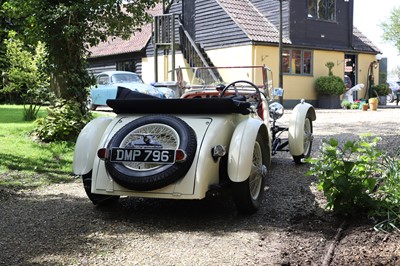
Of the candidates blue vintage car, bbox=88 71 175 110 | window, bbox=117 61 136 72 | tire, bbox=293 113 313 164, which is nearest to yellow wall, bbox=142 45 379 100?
window, bbox=117 61 136 72

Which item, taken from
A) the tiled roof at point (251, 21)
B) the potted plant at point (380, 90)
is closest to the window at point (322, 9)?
the tiled roof at point (251, 21)

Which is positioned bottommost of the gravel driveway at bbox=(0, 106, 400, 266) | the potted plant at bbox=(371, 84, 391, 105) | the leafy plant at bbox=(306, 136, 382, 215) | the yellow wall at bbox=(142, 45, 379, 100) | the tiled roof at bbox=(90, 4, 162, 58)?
the gravel driveway at bbox=(0, 106, 400, 266)

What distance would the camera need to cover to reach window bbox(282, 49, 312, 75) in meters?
22.2

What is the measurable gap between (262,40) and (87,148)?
55.0ft

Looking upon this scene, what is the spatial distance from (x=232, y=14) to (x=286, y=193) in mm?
17269

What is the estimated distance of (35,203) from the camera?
4.95 meters

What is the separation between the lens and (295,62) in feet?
74.0

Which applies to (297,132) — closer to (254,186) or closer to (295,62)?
(254,186)

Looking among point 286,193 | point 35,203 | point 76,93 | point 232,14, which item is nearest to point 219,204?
point 286,193

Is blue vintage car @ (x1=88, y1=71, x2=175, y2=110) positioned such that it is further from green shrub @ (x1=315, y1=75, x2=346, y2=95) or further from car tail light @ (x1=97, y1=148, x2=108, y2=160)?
car tail light @ (x1=97, y1=148, x2=108, y2=160)

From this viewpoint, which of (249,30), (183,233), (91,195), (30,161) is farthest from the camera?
(249,30)

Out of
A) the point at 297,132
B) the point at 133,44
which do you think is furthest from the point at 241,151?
the point at 133,44

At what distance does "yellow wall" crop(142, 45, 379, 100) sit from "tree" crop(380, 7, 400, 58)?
15.0 m

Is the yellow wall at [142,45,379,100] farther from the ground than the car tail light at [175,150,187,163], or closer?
farther from the ground
